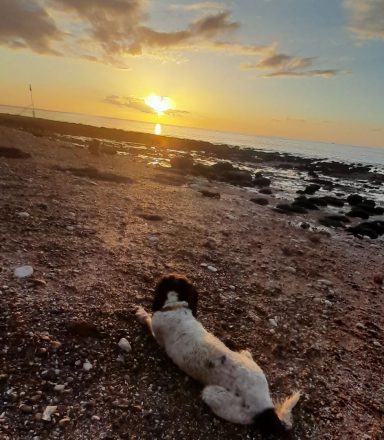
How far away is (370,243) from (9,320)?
48.3 ft

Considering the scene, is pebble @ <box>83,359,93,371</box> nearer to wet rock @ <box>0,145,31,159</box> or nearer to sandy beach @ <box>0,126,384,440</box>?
sandy beach @ <box>0,126,384,440</box>

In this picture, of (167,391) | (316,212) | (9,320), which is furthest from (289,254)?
(316,212)

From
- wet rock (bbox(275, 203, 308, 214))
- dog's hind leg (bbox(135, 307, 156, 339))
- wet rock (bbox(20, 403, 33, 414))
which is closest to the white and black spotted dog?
dog's hind leg (bbox(135, 307, 156, 339))

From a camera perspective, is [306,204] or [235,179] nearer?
[306,204]

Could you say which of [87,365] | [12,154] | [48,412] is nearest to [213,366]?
[87,365]

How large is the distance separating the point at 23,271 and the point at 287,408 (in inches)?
203

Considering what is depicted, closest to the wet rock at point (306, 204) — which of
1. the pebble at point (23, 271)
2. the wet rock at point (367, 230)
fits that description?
the wet rock at point (367, 230)

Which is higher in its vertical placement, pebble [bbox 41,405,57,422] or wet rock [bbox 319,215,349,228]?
pebble [bbox 41,405,57,422]

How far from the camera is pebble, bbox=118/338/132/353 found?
5.72 m

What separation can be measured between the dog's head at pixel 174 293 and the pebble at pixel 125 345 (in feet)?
2.15

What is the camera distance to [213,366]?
→ 4824 millimetres

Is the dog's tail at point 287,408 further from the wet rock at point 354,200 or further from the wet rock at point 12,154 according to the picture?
the wet rock at point 354,200

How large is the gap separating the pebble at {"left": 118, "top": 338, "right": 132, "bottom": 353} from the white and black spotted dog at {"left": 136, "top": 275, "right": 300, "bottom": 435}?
428mm

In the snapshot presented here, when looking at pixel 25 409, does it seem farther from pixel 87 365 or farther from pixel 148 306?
pixel 148 306
